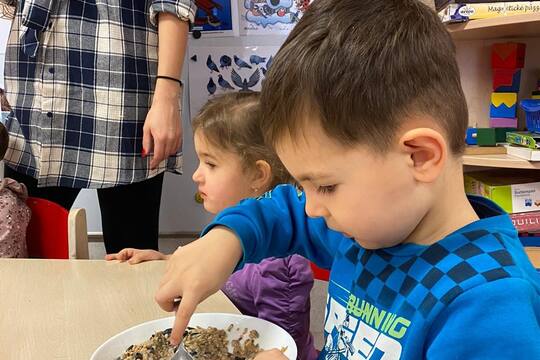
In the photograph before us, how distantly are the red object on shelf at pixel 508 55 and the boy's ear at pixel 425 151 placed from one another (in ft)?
4.86

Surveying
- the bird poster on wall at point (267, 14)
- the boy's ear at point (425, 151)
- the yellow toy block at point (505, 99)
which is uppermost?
the bird poster on wall at point (267, 14)

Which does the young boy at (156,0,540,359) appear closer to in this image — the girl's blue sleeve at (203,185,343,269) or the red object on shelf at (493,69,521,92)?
the girl's blue sleeve at (203,185,343,269)

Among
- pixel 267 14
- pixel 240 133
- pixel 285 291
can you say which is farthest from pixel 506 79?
pixel 285 291

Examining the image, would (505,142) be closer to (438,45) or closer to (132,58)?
(132,58)

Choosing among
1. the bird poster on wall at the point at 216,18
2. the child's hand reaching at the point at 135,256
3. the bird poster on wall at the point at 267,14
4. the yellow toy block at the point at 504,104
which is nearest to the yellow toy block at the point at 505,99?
the yellow toy block at the point at 504,104

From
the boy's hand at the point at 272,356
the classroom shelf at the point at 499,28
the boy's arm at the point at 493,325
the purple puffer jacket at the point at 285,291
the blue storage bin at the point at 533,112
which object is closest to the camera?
the boy's arm at the point at 493,325

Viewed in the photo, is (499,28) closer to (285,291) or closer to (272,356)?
(285,291)

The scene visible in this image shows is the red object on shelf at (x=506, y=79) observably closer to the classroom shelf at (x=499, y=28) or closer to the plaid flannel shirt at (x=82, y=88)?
the classroom shelf at (x=499, y=28)

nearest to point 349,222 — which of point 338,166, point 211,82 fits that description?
point 338,166

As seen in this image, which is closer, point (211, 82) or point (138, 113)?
point (138, 113)

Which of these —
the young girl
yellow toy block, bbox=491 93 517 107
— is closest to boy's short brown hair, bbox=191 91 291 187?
the young girl

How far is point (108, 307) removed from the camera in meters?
0.87

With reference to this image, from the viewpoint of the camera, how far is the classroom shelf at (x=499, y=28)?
5.03ft

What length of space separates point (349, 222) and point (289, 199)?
0.80 feet
